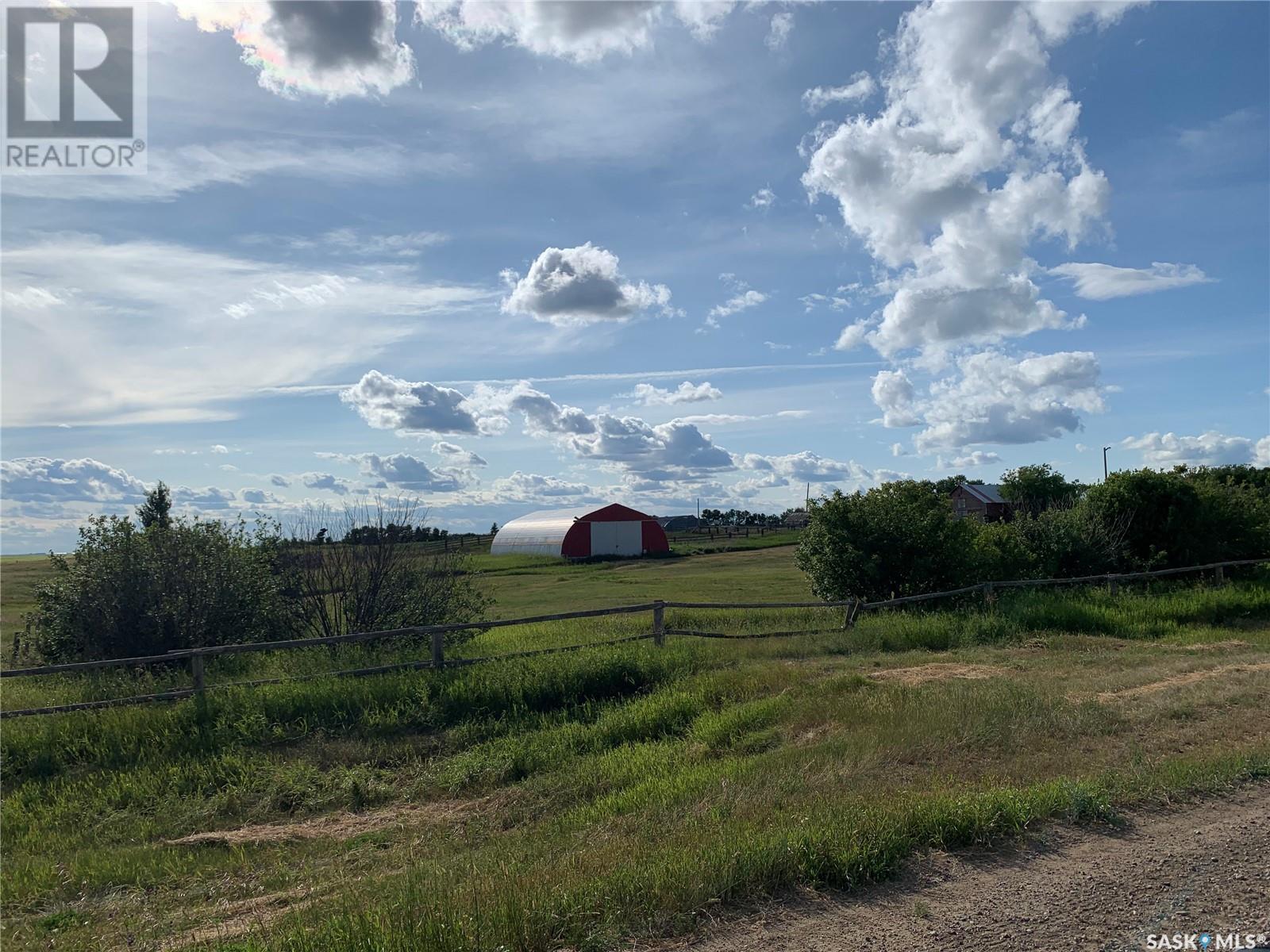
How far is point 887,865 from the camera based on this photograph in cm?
550

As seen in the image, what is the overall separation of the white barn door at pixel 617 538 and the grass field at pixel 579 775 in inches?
1939

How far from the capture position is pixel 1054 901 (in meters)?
4.98

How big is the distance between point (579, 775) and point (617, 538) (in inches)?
2235

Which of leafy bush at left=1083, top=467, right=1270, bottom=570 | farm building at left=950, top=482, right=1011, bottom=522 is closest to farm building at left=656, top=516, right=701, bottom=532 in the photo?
farm building at left=950, top=482, right=1011, bottom=522

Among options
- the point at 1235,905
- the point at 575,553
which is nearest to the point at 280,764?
the point at 1235,905

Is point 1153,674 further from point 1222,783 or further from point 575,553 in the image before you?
point 575,553

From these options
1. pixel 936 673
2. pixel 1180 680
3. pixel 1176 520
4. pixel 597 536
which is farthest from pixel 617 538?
pixel 1180 680

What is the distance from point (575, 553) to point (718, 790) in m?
56.9

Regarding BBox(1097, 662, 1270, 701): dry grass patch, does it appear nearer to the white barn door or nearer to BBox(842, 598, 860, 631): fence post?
BBox(842, 598, 860, 631): fence post

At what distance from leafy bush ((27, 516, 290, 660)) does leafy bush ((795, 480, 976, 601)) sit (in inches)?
470

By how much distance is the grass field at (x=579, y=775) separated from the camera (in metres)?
5.48

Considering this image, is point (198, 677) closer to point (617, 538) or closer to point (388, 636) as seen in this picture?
point (388, 636)

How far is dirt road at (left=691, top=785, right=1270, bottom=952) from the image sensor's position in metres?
4.62

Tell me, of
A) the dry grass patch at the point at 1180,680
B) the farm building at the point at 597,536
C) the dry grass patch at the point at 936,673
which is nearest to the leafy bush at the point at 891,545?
the dry grass patch at the point at 936,673
